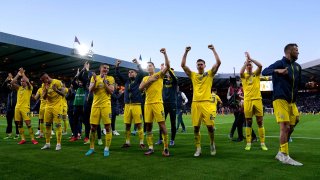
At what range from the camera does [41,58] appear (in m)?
34.4

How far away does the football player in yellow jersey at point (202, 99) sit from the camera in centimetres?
710

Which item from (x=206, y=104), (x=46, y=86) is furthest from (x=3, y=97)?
(x=206, y=104)

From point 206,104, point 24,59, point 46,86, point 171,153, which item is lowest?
point 171,153

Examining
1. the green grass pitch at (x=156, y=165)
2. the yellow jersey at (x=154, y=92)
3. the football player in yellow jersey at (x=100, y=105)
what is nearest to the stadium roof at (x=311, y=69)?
the green grass pitch at (x=156, y=165)

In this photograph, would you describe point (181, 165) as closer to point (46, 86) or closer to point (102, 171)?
point (102, 171)

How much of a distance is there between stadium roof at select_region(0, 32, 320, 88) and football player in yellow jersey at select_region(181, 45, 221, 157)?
2379cm

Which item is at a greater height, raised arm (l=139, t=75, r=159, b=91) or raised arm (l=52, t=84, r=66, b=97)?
raised arm (l=139, t=75, r=159, b=91)

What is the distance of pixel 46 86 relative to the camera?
8.62 meters

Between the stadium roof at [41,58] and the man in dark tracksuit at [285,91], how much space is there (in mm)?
25594

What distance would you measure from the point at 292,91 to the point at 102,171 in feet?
13.0

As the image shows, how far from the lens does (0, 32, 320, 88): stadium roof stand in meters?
28.4

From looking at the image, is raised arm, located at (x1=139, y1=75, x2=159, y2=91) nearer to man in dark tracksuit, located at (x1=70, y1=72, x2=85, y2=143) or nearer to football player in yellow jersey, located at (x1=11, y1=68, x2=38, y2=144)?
man in dark tracksuit, located at (x1=70, y1=72, x2=85, y2=143)

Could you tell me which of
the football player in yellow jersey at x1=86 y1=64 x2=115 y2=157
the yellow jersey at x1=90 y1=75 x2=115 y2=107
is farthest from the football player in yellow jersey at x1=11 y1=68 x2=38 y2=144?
the yellow jersey at x1=90 y1=75 x2=115 y2=107

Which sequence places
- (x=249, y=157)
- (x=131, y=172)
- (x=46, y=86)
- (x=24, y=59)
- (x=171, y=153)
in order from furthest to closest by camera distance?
(x=24, y=59), (x=46, y=86), (x=171, y=153), (x=249, y=157), (x=131, y=172)
